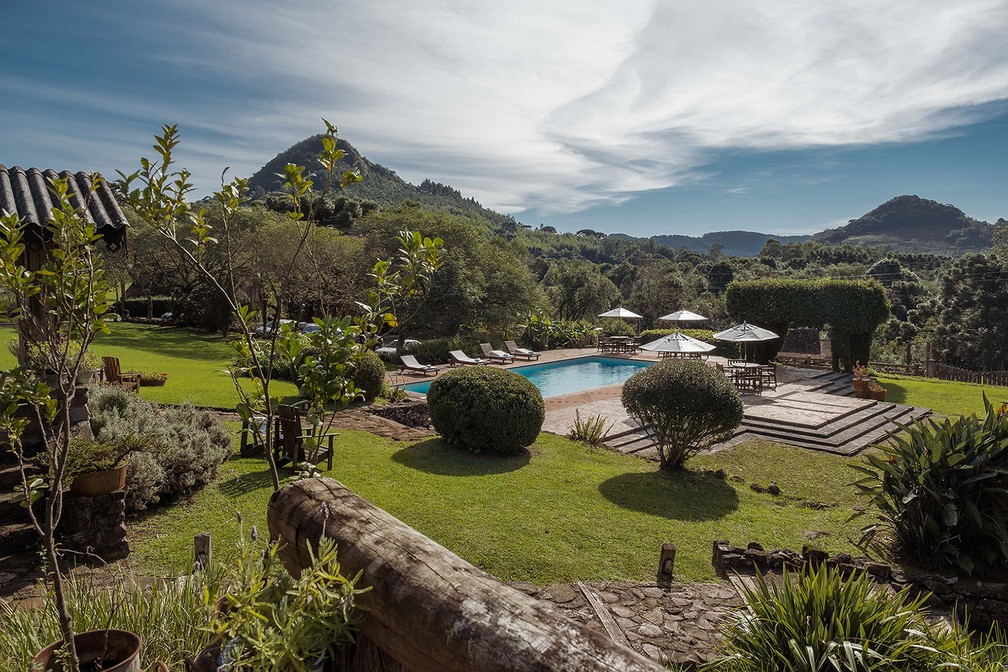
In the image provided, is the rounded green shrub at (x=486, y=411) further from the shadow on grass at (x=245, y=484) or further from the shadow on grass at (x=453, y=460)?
the shadow on grass at (x=245, y=484)

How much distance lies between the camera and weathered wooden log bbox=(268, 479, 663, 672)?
A: 172 cm

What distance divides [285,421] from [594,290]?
102 feet

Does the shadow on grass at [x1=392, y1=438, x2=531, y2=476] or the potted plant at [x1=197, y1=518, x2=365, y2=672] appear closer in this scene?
the potted plant at [x1=197, y1=518, x2=365, y2=672]

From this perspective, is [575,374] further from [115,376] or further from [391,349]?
[115,376]

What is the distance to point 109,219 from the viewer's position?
650 cm

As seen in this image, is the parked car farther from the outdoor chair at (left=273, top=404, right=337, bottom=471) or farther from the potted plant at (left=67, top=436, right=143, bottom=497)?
the potted plant at (left=67, top=436, right=143, bottom=497)

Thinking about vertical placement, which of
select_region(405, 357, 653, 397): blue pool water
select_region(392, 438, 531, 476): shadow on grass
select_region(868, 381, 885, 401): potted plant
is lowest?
select_region(405, 357, 653, 397): blue pool water

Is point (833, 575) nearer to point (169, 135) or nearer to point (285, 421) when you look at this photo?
point (169, 135)

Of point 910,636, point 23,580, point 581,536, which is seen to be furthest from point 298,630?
point 581,536

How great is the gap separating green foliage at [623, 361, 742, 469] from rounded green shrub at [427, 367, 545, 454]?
182cm

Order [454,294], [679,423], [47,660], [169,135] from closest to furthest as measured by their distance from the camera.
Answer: [47,660] < [169,135] < [679,423] < [454,294]

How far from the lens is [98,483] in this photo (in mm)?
5328

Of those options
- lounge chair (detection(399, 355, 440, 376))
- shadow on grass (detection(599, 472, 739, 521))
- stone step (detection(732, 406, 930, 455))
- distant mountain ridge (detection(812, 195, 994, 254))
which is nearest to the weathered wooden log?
shadow on grass (detection(599, 472, 739, 521))

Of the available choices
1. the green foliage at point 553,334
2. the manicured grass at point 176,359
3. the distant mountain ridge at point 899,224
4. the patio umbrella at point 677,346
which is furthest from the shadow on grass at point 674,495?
the distant mountain ridge at point 899,224
